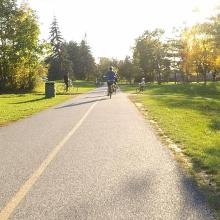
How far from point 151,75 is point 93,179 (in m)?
98.3

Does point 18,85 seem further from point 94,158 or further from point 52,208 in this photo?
point 52,208

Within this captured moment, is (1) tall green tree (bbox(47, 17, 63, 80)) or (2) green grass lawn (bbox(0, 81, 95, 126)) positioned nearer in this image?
(2) green grass lawn (bbox(0, 81, 95, 126))

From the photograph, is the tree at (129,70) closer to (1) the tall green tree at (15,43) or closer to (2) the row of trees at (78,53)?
(2) the row of trees at (78,53)

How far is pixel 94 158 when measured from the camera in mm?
9445

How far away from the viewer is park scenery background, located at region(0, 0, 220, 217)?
38.3 feet

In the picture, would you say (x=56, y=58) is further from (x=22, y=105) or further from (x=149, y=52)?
(x=22, y=105)

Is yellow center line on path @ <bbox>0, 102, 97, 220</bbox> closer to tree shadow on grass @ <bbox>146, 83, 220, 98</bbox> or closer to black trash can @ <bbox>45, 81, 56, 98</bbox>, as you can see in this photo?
black trash can @ <bbox>45, 81, 56, 98</bbox>

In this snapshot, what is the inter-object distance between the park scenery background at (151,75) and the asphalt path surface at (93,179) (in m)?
0.56

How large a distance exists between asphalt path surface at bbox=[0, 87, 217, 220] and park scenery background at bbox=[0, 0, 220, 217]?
1.83 feet

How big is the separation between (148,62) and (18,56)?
53.0 m

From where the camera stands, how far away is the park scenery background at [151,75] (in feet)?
38.3

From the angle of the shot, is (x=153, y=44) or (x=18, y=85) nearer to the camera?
(x=18, y=85)

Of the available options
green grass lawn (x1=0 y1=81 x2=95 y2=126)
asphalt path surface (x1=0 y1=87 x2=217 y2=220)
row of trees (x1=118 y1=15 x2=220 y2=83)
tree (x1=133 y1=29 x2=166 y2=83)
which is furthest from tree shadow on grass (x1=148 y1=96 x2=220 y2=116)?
tree (x1=133 y1=29 x2=166 y2=83)

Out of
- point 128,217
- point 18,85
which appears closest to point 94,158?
point 128,217
